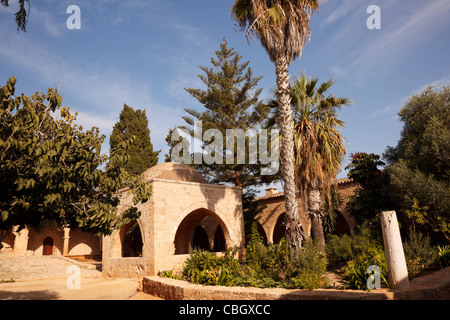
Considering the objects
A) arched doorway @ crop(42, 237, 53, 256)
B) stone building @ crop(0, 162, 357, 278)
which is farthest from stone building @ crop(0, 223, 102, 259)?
stone building @ crop(0, 162, 357, 278)

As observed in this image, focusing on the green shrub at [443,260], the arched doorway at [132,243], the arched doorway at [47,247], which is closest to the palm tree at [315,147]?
the green shrub at [443,260]

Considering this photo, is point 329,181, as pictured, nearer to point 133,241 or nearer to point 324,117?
point 324,117

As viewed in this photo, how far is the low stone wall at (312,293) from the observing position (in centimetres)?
541

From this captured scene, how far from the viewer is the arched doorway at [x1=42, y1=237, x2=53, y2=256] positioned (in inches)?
923

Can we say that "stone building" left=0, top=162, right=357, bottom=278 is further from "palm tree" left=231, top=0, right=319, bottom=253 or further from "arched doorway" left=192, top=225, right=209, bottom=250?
"palm tree" left=231, top=0, right=319, bottom=253

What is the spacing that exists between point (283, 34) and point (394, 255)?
667 cm

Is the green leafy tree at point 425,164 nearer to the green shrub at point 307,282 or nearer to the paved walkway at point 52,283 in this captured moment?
the green shrub at point 307,282

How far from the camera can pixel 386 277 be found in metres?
6.62

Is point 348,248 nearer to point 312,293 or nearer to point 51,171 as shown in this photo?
point 312,293

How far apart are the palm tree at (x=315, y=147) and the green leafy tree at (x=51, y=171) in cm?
637

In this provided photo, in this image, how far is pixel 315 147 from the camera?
10742 millimetres

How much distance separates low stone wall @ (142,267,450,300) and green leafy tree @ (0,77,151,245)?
7.44 feet
